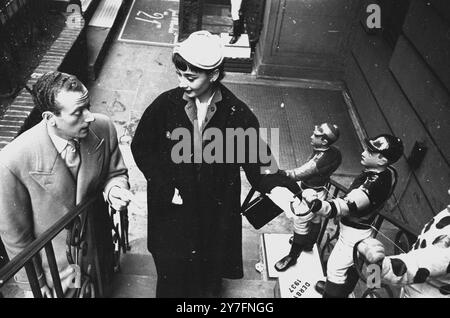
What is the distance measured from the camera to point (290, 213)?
9.34 ft

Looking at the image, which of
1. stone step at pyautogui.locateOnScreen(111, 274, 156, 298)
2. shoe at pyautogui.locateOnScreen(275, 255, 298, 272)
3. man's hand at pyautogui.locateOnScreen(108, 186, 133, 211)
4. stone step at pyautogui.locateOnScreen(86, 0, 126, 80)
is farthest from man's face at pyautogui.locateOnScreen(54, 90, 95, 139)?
stone step at pyautogui.locateOnScreen(86, 0, 126, 80)

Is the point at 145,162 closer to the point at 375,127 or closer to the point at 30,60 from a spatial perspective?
the point at 30,60

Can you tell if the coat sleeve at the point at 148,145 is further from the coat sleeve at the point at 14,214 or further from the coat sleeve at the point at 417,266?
the coat sleeve at the point at 417,266

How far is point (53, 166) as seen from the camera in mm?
2463

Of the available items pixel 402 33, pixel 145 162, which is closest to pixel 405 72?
pixel 402 33

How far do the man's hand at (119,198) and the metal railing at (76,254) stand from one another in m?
0.12

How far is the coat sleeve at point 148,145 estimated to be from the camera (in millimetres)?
2877

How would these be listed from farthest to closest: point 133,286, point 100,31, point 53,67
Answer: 1. point 100,31
2. point 53,67
3. point 133,286

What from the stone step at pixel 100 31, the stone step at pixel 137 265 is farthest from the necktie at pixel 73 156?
the stone step at pixel 100 31

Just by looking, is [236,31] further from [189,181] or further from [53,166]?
[53,166]

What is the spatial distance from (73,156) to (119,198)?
1.32ft

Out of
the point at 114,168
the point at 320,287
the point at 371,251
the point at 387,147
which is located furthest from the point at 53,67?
the point at 371,251

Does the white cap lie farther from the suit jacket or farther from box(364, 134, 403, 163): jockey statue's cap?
box(364, 134, 403, 163): jockey statue's cap

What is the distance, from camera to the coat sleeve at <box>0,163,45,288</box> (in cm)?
238
